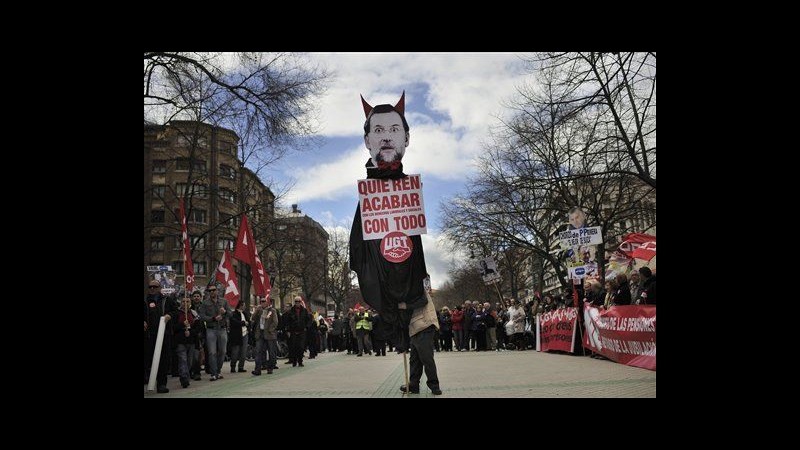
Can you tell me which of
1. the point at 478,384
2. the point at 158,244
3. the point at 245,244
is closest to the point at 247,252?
the point at 245,244

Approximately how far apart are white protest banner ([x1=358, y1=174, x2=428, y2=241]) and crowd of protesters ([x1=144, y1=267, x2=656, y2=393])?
117cm

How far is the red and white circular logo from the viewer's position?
8.84 meters

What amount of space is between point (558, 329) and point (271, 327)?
8.56 metres

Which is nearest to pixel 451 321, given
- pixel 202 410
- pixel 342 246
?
pixel 202 410

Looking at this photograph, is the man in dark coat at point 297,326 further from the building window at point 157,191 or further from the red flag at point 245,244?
the building window at point 157,191

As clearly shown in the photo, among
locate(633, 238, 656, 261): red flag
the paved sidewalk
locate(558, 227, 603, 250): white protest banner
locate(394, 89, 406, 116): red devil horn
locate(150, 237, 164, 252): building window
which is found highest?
locate(150, 237, 164, 252): building window

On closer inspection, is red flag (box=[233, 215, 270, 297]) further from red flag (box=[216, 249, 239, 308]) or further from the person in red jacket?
the person in red jacket

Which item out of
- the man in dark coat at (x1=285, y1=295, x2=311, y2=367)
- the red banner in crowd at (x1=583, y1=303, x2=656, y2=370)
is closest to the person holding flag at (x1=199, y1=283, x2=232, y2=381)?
the man in dark coat at (x1=285, y1=295, x2=311, y2=367)

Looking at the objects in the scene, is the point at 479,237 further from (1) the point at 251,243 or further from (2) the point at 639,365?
(2) the point at 639,365

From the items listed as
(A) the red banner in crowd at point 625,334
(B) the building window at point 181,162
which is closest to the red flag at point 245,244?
(A) the red banner in crowd at point 625,334

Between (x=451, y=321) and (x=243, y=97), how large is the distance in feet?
49.3

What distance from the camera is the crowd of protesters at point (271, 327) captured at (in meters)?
12.0

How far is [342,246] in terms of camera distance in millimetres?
77312

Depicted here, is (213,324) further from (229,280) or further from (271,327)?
(229,280)
